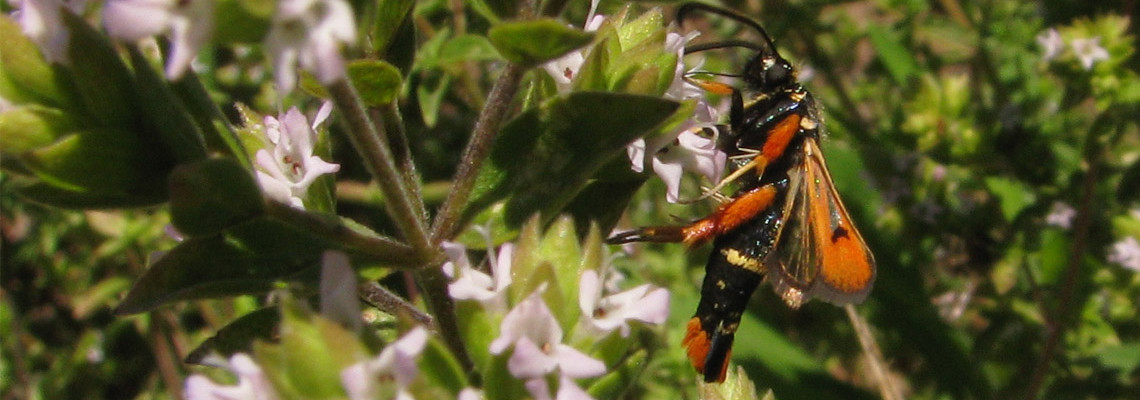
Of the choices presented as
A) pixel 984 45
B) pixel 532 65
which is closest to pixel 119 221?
pixel 532 65

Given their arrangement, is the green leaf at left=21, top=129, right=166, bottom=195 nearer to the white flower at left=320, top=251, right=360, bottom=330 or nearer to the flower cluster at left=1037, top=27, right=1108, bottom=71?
the white flower at left=320, top=251, right=360, bottom=330

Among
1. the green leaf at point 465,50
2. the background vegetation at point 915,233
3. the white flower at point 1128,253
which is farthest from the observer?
the white flower at point 1128,253

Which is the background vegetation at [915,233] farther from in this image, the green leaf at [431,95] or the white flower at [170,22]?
the white flower at [170,22]

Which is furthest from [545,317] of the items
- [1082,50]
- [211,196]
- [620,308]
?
[1082,50]

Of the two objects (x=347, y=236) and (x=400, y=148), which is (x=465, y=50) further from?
(x=347, y=236)

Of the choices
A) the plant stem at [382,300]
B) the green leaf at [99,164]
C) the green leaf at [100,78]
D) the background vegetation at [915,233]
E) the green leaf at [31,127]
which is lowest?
the background vegetation at [915,233]

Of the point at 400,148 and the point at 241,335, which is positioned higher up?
the point at 400,148

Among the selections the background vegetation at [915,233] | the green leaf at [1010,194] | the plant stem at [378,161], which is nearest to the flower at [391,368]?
the plant stem at [378,161]
